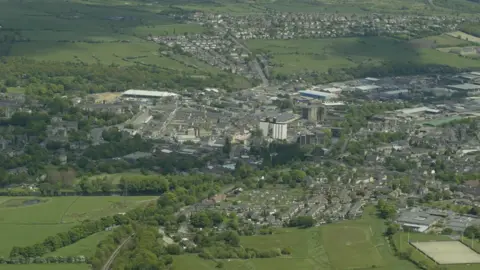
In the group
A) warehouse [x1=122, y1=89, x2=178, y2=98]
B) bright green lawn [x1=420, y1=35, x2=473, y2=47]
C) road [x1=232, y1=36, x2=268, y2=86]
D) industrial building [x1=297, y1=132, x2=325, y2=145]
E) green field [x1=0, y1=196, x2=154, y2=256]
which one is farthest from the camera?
bright green lawn [x1=420, y1=35, x2=473, y2=47]

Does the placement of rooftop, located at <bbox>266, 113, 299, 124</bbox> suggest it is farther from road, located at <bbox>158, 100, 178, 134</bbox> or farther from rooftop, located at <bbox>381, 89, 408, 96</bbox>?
rooftop, located at <bbox>381, 89, 408, 96</bbox>

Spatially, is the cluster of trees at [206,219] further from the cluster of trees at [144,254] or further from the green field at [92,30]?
the green field at [92,30]

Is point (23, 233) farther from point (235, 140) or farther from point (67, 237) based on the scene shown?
point (235, 140)

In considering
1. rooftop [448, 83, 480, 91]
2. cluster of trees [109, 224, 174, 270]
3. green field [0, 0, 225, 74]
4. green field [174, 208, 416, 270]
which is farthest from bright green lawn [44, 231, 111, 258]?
rooftop [448, 83, 480, 91]

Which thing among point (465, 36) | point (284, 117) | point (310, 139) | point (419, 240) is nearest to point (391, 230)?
point (419, 240)

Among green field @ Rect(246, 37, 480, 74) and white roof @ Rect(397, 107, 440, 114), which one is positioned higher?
white roof @ Rect(397, 107, 440, 114)

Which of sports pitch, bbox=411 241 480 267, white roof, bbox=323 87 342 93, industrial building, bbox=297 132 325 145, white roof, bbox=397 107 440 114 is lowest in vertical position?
white roof, bbox=323 87 342 93

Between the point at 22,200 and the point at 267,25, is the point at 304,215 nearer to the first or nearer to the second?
the point at 22,200
